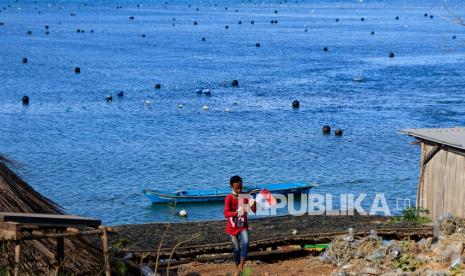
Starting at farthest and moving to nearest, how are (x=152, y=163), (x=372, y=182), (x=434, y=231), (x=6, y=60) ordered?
1. (x=6, y=60)
2. (x=152, y=163)
3. (x=372, y=182)
4. (x=434, y=231)

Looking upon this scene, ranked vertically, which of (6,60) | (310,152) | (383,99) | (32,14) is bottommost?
(310,152)

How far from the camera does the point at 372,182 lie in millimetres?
32188

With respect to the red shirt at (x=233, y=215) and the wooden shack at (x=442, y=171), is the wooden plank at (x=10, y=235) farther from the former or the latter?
the wooden shack at (x=442, y=171)

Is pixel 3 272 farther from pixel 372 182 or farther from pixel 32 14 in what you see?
pixel 32 14

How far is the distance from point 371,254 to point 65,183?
63.9 feet

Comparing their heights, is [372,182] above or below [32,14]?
below

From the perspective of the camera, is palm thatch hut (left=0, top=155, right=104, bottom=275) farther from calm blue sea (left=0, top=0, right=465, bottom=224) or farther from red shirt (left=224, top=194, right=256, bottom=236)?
calm blue sea (left=0, top=0, right=465, bottom=224)

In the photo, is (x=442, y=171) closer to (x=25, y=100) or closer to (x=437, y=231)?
(x=437, y=231)

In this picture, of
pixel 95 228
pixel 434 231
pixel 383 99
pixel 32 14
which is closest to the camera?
pixel 95 228

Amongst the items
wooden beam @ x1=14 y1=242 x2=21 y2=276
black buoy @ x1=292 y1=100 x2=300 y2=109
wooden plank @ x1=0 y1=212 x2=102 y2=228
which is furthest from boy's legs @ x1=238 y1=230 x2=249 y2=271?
black buoy @ x1=292 y1=100 x2=300 y2=109

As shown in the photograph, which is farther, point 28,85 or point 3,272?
point 28,85

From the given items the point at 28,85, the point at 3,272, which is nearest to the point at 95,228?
the point at 3,272

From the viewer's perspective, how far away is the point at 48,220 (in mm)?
9945

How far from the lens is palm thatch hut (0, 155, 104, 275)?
1042 centimetres
